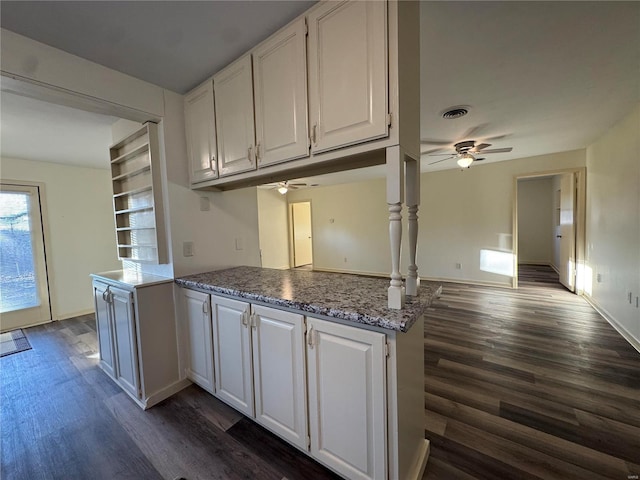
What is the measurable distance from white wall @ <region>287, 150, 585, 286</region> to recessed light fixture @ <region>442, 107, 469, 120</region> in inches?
108

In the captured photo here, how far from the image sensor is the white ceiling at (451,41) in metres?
1.35

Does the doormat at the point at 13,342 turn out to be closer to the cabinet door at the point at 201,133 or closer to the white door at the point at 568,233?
the cabinet door at the point at 201,133

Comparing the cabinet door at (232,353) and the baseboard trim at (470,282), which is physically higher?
the cabinet door at (232,353)

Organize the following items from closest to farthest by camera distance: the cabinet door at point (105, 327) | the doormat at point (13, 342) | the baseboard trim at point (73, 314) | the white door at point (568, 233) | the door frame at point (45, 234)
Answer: the cabinet door at point (105, 327) → the doormat at point (13, 342) → the door frame at point (45, 234) → the baseboard trim at point (73, 314) → the white door at point (568, 233)

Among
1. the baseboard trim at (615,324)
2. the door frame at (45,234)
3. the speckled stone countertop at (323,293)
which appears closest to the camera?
the speckled stone countertop at (323,293)

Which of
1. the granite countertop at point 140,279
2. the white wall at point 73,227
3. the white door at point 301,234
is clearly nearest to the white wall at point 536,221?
the white door at point 301,234

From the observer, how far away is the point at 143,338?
1.90m

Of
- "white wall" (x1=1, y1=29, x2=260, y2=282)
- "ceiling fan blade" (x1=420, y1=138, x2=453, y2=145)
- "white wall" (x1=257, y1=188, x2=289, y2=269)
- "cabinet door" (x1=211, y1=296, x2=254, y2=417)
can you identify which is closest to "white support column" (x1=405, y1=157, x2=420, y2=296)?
"cabinet door" (x1=211, y1=296, x2=254, y2=417)

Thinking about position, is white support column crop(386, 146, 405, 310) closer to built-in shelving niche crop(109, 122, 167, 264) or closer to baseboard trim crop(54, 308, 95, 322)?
built-in shelving niche crop(109, 122, 167, 264)

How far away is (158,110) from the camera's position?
2012mm

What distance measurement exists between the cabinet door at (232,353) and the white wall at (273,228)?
4.86m

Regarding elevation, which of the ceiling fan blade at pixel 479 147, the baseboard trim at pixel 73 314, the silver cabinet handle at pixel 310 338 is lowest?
the baseboard trim at pixel 73 314

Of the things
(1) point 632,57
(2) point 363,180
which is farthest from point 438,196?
(1) point 632,57

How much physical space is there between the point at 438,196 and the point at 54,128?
5845mm
